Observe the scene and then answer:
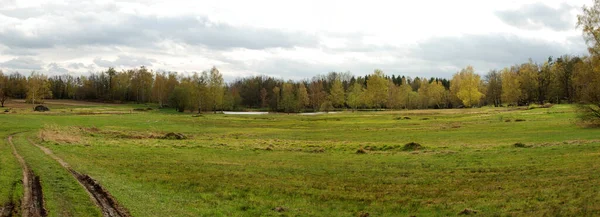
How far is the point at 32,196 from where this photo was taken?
17.0 m

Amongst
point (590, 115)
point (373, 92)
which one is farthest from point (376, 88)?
point (590, 115)

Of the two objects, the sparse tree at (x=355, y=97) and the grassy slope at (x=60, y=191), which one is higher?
the sparse tree at (x=355, y=97)

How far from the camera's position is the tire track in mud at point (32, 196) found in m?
14.6

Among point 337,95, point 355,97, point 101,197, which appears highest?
point 337,95

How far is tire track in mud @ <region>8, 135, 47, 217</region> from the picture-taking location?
14.6 meters

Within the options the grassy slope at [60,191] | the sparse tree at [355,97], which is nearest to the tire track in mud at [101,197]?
the grassy slope at [60,191]

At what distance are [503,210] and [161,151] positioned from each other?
2846cm

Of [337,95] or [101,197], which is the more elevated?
[337,95]

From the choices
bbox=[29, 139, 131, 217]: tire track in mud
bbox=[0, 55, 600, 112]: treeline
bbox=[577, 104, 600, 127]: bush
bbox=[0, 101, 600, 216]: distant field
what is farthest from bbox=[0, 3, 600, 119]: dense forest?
bbox=[29, 139, 131, 217]: tire track in mud

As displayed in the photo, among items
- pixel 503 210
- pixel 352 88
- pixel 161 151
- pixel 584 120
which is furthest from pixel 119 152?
pixel 352 88

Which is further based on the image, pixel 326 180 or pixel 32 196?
pixel 326 180

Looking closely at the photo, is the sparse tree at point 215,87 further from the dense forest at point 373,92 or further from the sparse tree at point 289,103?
the sparse tree at point 289,103

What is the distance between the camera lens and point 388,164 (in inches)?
1083

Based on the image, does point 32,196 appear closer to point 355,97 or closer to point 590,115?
point 590,115
